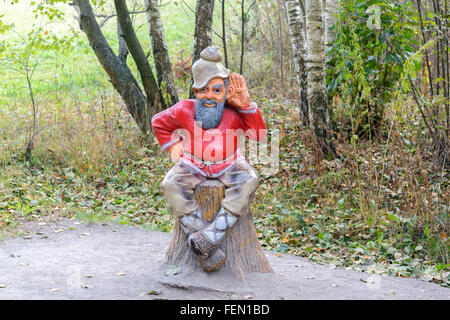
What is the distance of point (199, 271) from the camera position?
4.16m

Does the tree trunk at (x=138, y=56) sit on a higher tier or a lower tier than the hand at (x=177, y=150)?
higher

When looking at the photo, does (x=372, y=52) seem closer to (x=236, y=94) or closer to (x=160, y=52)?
(x=160, y=52)

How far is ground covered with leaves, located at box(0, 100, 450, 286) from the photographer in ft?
18.0

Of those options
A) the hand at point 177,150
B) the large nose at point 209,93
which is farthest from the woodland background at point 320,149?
the large nose at point 209,93

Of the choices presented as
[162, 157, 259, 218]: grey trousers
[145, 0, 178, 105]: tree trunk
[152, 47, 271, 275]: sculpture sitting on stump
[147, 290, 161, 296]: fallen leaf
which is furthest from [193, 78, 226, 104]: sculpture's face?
[145, 0, 178, 105]: tree trunk

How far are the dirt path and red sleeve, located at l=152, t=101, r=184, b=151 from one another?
110 centimetres

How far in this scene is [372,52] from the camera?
7.42 m

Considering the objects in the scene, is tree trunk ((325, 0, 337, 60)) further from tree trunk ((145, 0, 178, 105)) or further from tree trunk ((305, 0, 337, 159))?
tree trunk ((145, 0, 178, 105))

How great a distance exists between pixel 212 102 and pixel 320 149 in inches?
135

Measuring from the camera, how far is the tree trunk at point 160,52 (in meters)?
8.66

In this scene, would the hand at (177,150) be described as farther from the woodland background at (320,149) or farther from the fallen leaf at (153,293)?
the woodland background at (320,149)

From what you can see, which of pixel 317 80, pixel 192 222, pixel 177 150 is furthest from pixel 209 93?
pixel 317 80

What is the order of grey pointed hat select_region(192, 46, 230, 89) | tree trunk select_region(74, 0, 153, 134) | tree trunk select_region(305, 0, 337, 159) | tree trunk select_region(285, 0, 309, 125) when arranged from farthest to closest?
tree trunk select_region(74, 0, 153, 134), tree trunk select_region(285, 0, 309, 125), tree trunk select_region(305, 0, 337, 159), grey pointed hat select_region(192, 46, 230, 89)

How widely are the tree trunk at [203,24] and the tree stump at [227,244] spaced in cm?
439
